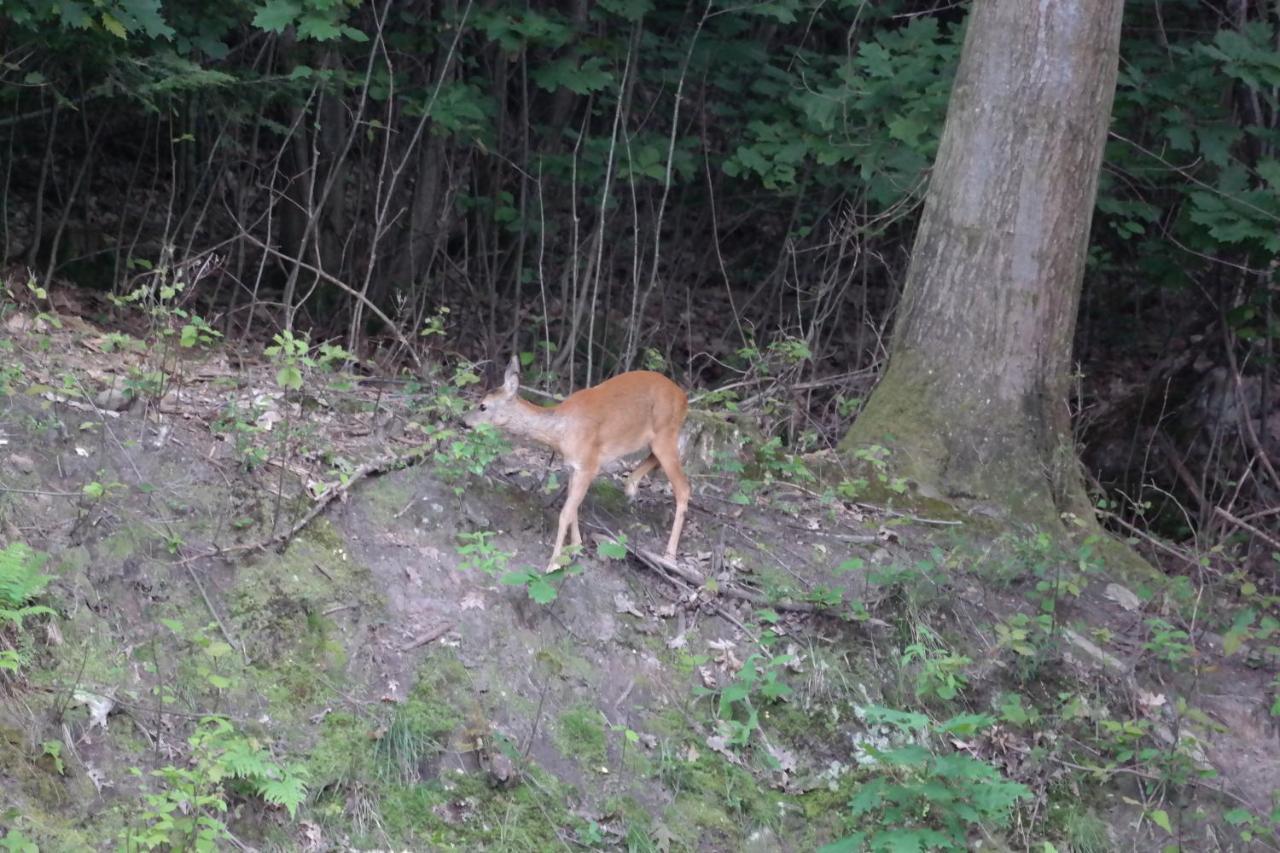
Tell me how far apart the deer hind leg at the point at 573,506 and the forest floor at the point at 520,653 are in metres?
0.14

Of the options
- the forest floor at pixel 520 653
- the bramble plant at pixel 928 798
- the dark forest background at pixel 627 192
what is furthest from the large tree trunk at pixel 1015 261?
the bramble plant at pixel 928 798

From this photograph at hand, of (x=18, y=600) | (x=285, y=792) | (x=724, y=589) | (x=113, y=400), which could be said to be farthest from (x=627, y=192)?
(x=285, y=792)

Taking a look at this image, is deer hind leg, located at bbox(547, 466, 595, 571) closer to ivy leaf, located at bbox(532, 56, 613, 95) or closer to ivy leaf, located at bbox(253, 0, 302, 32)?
ivy leaf, located at bbox(253, 0, 302, 32)

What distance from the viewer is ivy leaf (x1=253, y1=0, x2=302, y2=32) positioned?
28.3ft

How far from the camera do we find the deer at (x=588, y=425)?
711 centimetres

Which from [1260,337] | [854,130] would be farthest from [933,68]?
[1260,337]

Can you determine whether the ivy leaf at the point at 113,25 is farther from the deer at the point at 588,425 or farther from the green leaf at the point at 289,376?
the deer at the point at 588,425

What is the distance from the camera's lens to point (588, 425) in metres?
7.15

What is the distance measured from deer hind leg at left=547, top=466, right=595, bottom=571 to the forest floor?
0.45 ft

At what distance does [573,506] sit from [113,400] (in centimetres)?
232

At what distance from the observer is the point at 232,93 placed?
10.1 meters

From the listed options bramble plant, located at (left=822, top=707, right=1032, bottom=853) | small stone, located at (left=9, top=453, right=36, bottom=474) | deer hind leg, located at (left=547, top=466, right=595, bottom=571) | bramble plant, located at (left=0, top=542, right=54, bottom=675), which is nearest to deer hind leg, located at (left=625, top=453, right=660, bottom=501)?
deer hind leg, located at (left=547, top=466, right=595, bottom=571)

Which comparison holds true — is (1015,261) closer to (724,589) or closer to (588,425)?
(724,589)

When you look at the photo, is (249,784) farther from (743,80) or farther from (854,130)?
(743,80)
